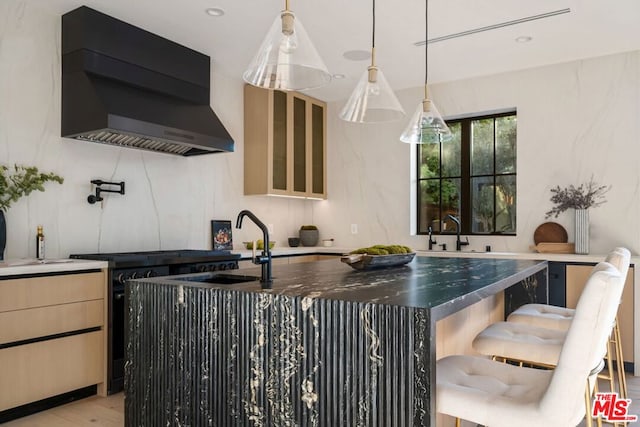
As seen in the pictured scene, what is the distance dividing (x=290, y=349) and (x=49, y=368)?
2134 mm

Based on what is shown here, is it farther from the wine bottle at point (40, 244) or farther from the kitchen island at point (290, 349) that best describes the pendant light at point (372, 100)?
the wine bottle at point (40, 244)

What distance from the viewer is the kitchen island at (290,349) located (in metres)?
1.32

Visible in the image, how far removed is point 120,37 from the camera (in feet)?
11.8

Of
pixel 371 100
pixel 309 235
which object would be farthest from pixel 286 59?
pixel 309 235

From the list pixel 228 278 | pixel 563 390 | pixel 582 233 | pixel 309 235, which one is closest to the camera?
pixel 563 390

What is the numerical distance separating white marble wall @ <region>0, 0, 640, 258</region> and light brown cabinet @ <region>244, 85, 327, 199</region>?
0.44 feet

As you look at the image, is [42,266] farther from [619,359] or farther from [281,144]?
[619,359]

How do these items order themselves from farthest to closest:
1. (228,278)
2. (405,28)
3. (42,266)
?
(405,28)
(42,266)
(228,278)

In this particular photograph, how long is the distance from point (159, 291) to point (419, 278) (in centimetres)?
105

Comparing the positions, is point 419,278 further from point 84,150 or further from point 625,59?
point 625,59

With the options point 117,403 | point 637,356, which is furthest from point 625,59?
point 117,403

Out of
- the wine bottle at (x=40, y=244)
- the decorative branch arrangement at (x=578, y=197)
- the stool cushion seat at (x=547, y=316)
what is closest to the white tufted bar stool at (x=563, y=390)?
the stool cushion seat at (x=547, y=316)

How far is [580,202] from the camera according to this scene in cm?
437

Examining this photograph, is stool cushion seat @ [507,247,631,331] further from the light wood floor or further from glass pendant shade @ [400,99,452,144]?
glass pendant shade @ [400,99,452,144]
